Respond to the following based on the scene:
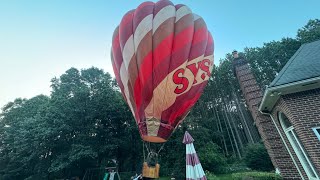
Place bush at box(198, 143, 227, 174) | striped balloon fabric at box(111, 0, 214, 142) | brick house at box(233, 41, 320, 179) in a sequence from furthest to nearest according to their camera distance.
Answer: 1. bush at box(198, 143, 227, 174)
2. brick house at box(233, 41, 320, 179)
3. striped balloon fabric at box(111, 0, 214, 142)

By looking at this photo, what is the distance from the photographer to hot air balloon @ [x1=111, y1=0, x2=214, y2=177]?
4910 millimetres

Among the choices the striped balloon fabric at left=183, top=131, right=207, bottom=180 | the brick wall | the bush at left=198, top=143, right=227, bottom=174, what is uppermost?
the bush at left=198, top=143, right=227, bottom=174

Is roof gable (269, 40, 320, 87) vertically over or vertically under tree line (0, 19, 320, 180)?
under

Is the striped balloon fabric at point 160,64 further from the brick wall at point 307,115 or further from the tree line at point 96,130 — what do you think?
the tree line at point 96,130

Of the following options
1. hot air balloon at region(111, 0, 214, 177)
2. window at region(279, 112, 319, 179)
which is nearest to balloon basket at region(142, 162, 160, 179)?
hot air balloon at region(111, 0, 214, 177)

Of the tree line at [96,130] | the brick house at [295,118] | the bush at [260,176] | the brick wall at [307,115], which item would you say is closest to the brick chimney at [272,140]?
the brick house at [295,118]

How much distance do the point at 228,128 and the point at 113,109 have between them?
17735 millimetres

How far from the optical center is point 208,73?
5.96m

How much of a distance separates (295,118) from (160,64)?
4.18 metres

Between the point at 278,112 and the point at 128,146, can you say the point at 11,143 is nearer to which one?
the point at 128,146

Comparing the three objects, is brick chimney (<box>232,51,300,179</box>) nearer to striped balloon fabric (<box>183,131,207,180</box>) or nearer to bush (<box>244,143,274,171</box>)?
striped balloon fabric (<box>183,131,207,180</box>)

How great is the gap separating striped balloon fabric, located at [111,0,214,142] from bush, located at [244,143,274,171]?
1432cm

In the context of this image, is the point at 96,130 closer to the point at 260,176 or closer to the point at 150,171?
the point at 260,176

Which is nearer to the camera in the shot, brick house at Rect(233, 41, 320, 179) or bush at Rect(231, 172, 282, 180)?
brick house at Rect(233, 41, 320, 179)
